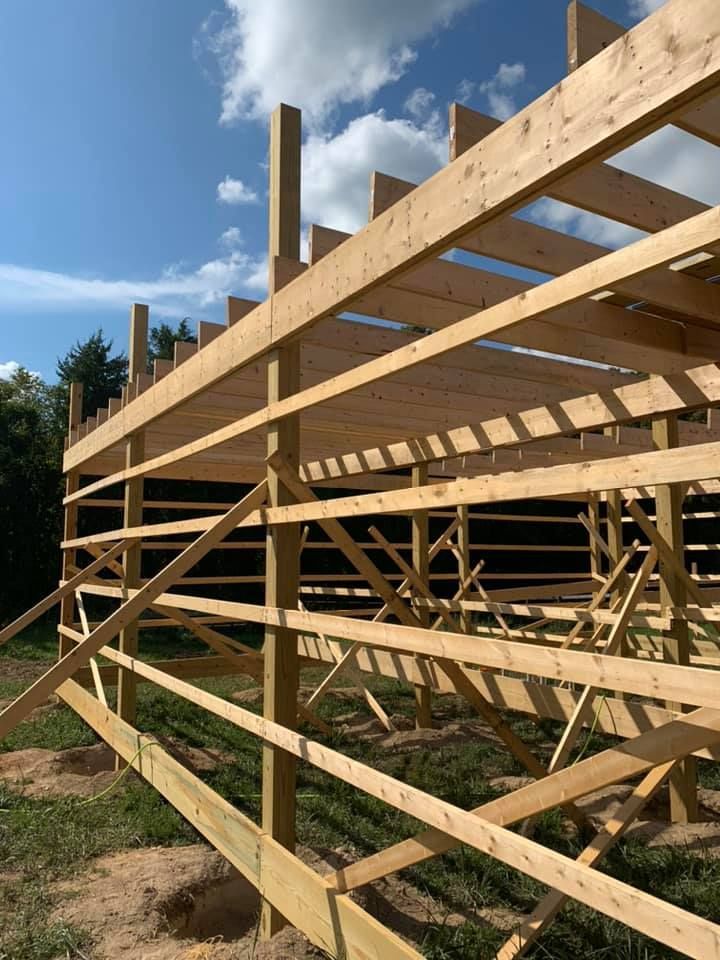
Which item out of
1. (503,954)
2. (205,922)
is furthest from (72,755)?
(503,954)

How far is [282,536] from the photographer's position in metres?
3.89

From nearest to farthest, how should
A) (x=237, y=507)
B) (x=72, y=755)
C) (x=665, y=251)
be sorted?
1. (x=665, y=251)
2. (x=237, y=507)
3. (x=72, y=755)

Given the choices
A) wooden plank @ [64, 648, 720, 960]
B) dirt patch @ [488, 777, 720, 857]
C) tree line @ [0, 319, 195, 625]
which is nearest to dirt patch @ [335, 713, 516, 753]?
dirt patch @ [488, 777, 720, 857]

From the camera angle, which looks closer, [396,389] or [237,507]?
[237,507]

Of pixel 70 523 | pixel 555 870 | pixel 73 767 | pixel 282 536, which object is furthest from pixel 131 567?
pixel 555 870

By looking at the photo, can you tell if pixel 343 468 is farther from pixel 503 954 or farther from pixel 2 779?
pixel 2 779

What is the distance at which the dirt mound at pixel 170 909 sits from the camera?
131 inches

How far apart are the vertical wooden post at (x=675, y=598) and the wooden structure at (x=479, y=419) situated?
2 cm

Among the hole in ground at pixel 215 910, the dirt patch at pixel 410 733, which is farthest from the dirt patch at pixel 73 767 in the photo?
the hole in ground at pixel 215 910

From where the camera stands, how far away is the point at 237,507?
Answer: 3908 mm

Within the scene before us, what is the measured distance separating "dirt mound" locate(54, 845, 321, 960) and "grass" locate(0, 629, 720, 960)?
141mm

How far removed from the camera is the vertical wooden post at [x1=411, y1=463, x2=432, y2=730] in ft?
24.8

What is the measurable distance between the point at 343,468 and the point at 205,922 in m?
2.92

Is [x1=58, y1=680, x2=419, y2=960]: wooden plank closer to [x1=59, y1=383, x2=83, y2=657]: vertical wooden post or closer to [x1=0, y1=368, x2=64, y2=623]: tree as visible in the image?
[x1=59, y1=383, x2=83, y2=657]: vertical wooden post
